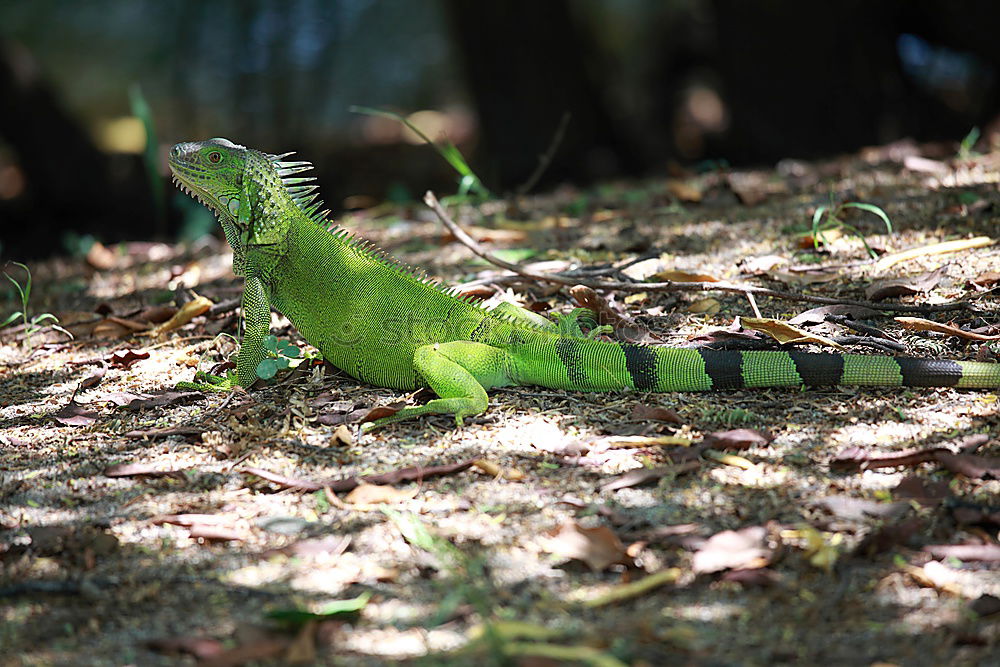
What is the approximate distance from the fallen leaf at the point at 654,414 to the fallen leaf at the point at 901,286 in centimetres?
160

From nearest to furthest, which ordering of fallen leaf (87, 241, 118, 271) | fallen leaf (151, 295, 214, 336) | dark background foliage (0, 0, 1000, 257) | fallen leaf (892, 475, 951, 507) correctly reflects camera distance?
1. fallen leaf (892, 475, 951, 507)
2. fallen leaf (151, 295, 214, 336)
3. fallen leaf (87, 241, 118, 271)
4. dark background foliage (0, 0, 1000, 257)

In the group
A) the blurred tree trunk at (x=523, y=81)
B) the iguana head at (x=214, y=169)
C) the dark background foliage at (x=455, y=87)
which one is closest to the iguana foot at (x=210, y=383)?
the iguana head at (x=214, y=169)

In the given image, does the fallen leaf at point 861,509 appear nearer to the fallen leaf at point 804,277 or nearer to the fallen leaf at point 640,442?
Result: the fallen leaf at point 640,442

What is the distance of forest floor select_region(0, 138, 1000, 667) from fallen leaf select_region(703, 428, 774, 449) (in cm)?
3

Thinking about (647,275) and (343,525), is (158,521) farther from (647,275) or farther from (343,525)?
(647,275)

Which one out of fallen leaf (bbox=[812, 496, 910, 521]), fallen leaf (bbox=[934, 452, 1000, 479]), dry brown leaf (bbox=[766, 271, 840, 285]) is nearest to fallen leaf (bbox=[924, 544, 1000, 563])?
fallen leaf (bbox=[812, 496, 910, 521])

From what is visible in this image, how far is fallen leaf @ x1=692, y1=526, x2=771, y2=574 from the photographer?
2793mm

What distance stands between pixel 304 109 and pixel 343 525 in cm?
1351

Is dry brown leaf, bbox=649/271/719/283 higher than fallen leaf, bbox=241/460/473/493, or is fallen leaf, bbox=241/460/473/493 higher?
dry brown leaf, bbox=649/271/719/283

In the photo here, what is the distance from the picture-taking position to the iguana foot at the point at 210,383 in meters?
4.49

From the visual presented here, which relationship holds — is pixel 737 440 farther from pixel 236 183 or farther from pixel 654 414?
pixel 236 183

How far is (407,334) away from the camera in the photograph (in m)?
4.41

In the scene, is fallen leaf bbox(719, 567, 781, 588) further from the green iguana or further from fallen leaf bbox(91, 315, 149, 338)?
fallen leaf bbox(91, 315, 149, 338)

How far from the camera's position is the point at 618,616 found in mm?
2641
